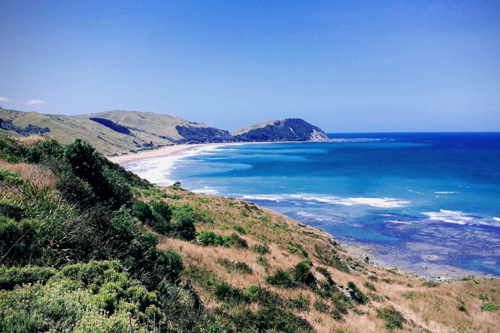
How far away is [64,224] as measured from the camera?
24.0 feet

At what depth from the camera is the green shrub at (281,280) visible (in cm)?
1284

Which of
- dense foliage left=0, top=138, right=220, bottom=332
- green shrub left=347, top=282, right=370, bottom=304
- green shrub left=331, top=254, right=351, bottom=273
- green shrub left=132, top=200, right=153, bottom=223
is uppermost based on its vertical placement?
dense foliage left=0, top=138, right=220, bottom=332

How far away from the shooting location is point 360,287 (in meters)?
17.6

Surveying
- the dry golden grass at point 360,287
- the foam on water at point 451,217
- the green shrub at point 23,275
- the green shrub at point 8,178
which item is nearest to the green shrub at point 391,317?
the dry golden grass at point 360,287

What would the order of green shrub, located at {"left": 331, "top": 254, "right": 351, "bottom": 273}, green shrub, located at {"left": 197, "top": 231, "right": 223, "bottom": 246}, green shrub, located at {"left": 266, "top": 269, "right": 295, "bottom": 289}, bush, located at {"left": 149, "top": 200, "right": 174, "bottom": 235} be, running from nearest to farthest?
green shrub, located at {"left": 266, "top": 269, "right": 295, "bottom": 289}
bush, located at {"left": 149, "top": 200, "right": 174, "bottom": 235}
green shrub, located at {"left": 197, "top": 231, "right": 223, "bottom": 246}
green shrub, located at {"left": 331, "top": 254, "right": 351, "bottom": 273}

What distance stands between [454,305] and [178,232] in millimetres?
19764

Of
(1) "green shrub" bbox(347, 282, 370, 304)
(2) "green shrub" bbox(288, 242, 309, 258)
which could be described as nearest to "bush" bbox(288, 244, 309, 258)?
(2) "green shrub" bbox(288, 242, 309, 258)

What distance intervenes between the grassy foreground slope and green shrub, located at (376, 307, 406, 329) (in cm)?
7

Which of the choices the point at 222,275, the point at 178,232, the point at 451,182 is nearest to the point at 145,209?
the point at 178,232

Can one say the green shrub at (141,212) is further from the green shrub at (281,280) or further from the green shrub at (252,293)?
the green shrub at (252,293)

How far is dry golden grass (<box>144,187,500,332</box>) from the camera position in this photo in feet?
38.7

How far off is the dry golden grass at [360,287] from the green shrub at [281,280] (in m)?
0.39

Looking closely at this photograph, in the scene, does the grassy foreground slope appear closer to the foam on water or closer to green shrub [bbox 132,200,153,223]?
green shrub [bbox 132,200,153,223]

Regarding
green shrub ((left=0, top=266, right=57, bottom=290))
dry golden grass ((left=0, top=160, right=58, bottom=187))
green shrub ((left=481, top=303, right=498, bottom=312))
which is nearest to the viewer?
green shrub ((left=0, top=266, right=57, bottom=290))
